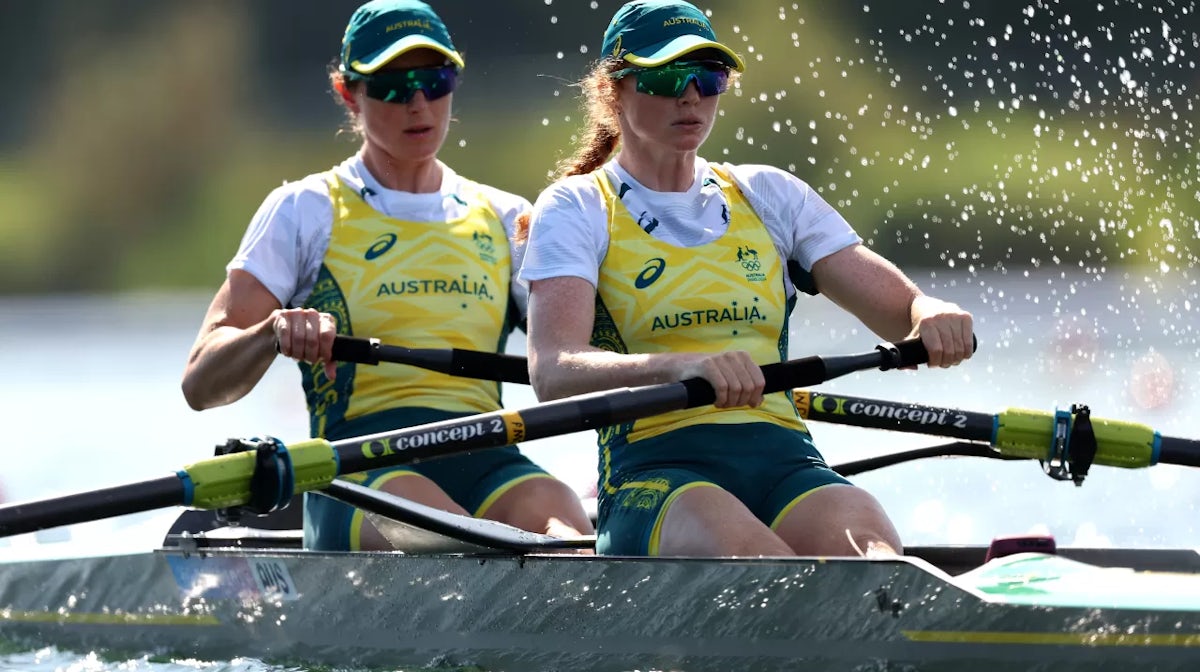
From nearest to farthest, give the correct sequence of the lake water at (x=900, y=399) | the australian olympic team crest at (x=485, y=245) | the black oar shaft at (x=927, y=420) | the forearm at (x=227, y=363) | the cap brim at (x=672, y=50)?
the cap brim at (x=672, y=50), the black oar shaft at (x=927, y=420), the forearm at (x=227, y=363), the australian olympic team crest at (x=485, y=245), the lake water at (x=900, y=399)

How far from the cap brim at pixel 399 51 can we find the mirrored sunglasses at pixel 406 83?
0.03 m

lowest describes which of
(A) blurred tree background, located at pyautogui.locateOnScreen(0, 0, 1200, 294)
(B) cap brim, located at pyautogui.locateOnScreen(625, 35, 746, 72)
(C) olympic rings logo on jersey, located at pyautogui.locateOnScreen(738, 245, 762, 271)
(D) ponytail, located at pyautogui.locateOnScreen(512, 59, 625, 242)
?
(C) olympic rings logo on jersey, located at pyautogui.locateOnScreen(738, 245, 762, 271)

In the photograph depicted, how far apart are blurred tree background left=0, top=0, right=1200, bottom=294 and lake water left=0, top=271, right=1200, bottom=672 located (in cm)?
62

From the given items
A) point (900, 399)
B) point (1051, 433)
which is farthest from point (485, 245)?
point (900, 399)

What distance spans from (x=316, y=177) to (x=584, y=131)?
869 mm

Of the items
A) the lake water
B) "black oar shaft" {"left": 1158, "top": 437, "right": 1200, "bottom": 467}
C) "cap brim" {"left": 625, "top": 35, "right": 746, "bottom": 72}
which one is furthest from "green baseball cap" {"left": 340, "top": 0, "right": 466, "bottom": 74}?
"black oar shaft" {"left": 1158, "top": 437, "right": 1200, "bottom": 467}

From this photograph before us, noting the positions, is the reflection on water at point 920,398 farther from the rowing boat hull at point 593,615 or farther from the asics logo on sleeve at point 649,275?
the asics logo on sleeve at point 649,275

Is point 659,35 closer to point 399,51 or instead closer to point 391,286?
point 399,51

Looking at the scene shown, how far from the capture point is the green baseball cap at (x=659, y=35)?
13.1 ft

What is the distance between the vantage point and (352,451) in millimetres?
→ 3939

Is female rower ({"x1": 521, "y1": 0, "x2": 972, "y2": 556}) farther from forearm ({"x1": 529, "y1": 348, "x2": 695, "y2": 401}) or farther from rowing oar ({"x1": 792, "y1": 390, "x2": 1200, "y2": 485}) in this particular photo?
rowing oar ({"x1": 792, "y1": 390, "x2": 1200, "y2": 485})

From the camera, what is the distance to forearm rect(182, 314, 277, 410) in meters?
4.41

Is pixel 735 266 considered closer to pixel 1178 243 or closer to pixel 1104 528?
pixel 1104 528

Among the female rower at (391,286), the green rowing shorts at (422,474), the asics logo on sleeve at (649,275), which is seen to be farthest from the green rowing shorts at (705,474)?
the green rowing shorts at (422,474)
